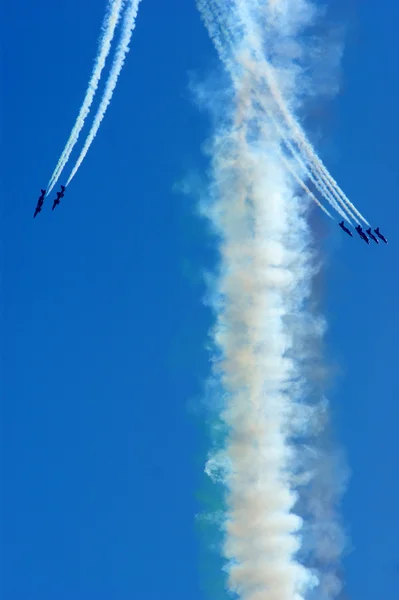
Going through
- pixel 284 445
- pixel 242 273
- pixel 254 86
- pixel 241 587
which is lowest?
pixel 241 587

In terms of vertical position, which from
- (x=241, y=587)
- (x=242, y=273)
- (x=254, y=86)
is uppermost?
(x=254, y=86)

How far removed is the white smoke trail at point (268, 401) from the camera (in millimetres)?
50375

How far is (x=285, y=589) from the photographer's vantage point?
2002 inches

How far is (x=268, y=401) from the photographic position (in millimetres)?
50938

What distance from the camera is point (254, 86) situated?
161 ft

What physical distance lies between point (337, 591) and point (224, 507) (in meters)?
4.81

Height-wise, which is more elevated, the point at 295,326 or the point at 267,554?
the point at 295,326

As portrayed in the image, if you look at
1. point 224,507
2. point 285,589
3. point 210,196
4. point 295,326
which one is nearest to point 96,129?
point 210,196

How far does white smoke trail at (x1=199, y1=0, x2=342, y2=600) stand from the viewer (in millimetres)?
50375

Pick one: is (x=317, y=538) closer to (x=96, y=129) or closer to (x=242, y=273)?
(x=242, y=273)

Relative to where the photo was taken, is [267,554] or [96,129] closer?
[96,129]

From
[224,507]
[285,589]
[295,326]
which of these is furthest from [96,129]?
[285,589]

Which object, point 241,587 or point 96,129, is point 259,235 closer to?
point 96,129

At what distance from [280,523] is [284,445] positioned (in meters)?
2.63
